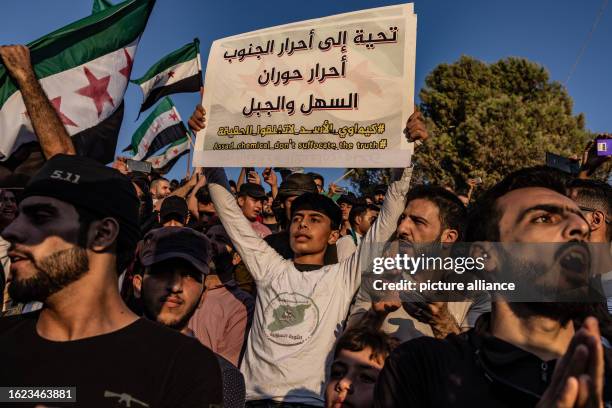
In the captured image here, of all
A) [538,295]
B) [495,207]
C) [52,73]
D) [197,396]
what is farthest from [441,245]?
[52,73]

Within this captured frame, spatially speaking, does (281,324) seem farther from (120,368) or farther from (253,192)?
(253,192)

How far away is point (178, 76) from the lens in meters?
6.58

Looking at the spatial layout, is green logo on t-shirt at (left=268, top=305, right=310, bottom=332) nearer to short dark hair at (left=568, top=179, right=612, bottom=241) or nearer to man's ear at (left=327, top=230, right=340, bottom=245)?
man's ear at (left=327, top=230, right=340, bottom=245)

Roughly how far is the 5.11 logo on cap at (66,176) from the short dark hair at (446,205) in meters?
2.34

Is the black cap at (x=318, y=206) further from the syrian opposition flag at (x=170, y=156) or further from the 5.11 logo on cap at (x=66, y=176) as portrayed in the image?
the syrian opposition flag at (x=170, y=156)

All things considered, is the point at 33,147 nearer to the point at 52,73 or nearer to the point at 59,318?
the point at 52,73

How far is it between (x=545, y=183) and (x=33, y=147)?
323 centimetres

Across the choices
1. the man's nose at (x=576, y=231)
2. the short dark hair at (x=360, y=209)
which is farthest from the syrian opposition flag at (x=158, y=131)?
the man's nose at (x=576, y=231)

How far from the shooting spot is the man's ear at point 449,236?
12.0 feet

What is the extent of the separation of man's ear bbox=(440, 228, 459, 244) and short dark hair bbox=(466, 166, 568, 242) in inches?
57.7

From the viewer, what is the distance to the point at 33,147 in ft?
12.4

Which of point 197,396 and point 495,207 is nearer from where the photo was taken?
point 197,396

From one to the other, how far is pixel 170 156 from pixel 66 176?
9714mm

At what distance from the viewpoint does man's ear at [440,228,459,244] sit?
365cm
